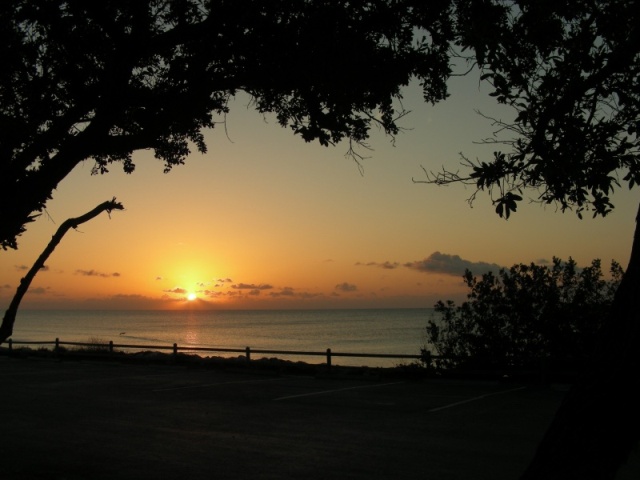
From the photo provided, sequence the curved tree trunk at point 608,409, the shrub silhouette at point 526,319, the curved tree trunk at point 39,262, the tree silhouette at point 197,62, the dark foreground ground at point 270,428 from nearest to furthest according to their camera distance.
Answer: the curved tree trunk at point 608,409, the curved tree trunk at point 39,262, the tree silhouette at point 197,62, the dark foreground ground at point 270,428, the shrub silhouette at point 526,319

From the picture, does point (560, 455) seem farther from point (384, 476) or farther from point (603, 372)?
point (384, 476)

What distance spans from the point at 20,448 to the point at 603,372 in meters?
10.9

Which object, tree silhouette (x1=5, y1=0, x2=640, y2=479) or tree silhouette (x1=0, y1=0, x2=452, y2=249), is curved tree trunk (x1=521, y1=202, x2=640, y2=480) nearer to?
tree silhouette (x1=5, y1=0, x2=640, y2=479)

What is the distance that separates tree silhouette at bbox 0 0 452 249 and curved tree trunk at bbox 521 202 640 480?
517 centimetres

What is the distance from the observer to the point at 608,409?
3.43 m

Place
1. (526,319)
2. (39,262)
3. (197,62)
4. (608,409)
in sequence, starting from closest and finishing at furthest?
(608,409) → (39,262) → (197,62) → (526,319)

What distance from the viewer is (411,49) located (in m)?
9.20

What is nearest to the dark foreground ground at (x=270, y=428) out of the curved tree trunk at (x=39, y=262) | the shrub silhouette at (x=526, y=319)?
the shrub silhouette at (x=526, y=319)

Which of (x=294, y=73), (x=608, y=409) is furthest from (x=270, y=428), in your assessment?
(x=608, y=409)

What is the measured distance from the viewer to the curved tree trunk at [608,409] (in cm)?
341

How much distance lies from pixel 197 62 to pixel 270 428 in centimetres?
809

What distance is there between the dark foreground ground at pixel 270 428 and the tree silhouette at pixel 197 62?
197 inches

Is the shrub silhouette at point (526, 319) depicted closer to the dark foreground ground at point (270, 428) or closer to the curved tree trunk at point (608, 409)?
the dark foreground ground at point (270, 428)

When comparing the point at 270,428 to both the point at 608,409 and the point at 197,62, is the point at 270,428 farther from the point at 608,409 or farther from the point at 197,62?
the point at 608,409
